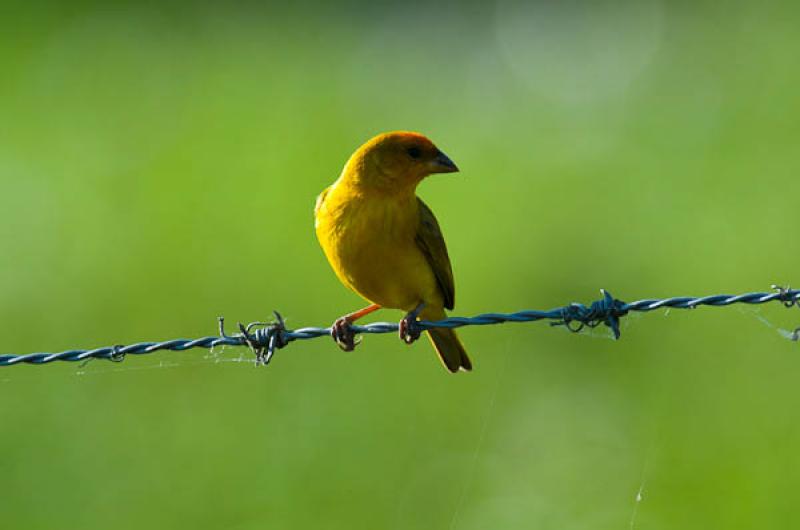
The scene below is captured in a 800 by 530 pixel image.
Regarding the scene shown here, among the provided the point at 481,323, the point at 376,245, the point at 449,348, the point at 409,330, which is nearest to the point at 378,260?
the point at 376,245

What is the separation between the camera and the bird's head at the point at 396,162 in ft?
22.2

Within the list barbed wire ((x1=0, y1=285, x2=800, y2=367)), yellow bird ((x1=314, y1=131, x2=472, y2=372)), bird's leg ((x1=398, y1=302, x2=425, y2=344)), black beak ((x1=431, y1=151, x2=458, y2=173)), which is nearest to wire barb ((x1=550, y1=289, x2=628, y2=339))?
barbed wire ((x1=0, y1=285, x2=800, y2=367))

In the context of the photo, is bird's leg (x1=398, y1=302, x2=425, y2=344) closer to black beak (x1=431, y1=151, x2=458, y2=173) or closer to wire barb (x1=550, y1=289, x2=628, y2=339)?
black beak (x1=431, y1=151, x2=458, y2=173)

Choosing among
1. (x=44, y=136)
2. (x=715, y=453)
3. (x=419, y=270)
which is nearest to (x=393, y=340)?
(x=715, y=453)

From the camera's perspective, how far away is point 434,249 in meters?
6.82

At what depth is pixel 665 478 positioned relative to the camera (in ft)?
27.1

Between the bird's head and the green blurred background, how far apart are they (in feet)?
6.48

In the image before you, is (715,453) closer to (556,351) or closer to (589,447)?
(589,447)

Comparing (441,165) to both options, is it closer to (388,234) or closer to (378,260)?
(388,234)

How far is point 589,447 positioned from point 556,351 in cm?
114

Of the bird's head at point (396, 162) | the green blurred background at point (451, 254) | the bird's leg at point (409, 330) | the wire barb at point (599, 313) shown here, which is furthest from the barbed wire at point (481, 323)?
the green blurred background at point (451, 254)

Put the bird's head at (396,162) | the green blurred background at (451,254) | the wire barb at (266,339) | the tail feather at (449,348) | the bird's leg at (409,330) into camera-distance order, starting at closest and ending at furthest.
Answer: the wire barb at (266,339), the bird's leg at (409,330), the bird's head at (396,162), the tail feather at (449,348), the green blurred background at (451,254)

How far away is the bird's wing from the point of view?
678 cm

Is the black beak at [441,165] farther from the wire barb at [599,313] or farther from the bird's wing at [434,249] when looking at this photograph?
the wire barb at [599,313]
